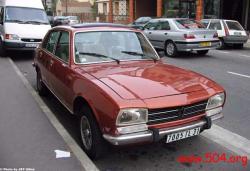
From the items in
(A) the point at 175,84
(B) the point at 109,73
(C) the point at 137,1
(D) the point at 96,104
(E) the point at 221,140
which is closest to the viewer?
(D) the point at 96,104

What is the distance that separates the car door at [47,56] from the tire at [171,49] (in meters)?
7.95

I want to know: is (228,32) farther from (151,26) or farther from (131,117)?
(131,117)

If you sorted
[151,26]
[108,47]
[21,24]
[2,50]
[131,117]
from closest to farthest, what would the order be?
[131,117]
[108,47]
[21,24]
[2,50]
[151,26]

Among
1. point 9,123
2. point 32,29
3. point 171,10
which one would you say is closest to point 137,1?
point 171,10

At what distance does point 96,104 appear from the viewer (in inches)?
155

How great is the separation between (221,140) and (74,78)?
2.30 meters

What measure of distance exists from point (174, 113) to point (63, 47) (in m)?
2.43

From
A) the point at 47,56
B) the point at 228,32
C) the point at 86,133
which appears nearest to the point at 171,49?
the point at 228,32

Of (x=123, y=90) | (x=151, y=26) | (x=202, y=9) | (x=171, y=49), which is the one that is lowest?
(x=171, y=49)

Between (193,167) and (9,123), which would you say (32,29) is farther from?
(193,167)

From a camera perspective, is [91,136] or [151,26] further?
[151,26]

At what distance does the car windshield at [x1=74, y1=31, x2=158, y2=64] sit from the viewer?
16.7 ft

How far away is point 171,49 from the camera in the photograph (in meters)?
14.4

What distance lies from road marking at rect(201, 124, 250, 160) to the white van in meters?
8.92
